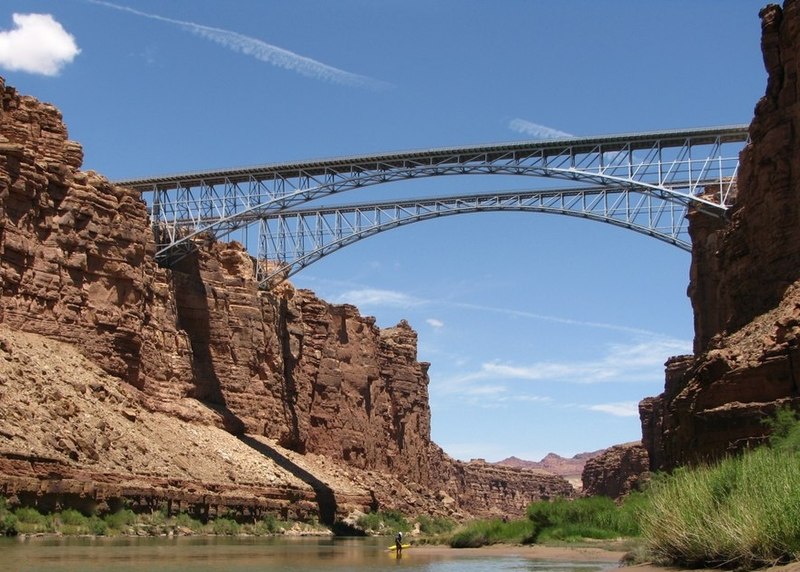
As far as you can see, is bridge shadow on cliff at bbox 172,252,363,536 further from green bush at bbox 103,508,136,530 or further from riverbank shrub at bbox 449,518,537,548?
green bush at bbox 103,508,136,530

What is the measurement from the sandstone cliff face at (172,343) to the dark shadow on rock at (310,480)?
16 cm

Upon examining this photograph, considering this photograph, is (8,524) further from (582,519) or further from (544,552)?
(582,519)

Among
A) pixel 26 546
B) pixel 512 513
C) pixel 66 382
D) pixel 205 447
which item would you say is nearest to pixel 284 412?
pixel 205 447

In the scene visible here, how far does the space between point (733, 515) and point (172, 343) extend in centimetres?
4018

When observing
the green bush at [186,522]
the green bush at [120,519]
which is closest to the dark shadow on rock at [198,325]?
the green bush at [186,522]

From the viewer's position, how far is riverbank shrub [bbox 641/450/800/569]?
14969 millimetres

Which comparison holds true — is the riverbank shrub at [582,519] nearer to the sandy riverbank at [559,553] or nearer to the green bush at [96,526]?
the sandy riverbank at [559,553]

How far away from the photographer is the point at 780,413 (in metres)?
20.7

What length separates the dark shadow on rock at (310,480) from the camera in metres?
54.5

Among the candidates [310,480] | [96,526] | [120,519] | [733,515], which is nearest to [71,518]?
[96,526]

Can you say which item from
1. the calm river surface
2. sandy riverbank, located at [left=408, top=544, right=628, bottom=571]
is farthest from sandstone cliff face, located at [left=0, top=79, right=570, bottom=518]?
sandy riverbank, located at [left=408, top=544, right=628, bottom=571]

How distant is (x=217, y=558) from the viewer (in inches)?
1122

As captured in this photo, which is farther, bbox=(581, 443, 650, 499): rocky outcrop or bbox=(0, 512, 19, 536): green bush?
bbox=(581, 443, 650, 499): rocky outcrop

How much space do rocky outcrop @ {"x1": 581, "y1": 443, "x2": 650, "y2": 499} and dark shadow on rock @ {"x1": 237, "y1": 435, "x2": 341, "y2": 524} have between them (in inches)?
1409
